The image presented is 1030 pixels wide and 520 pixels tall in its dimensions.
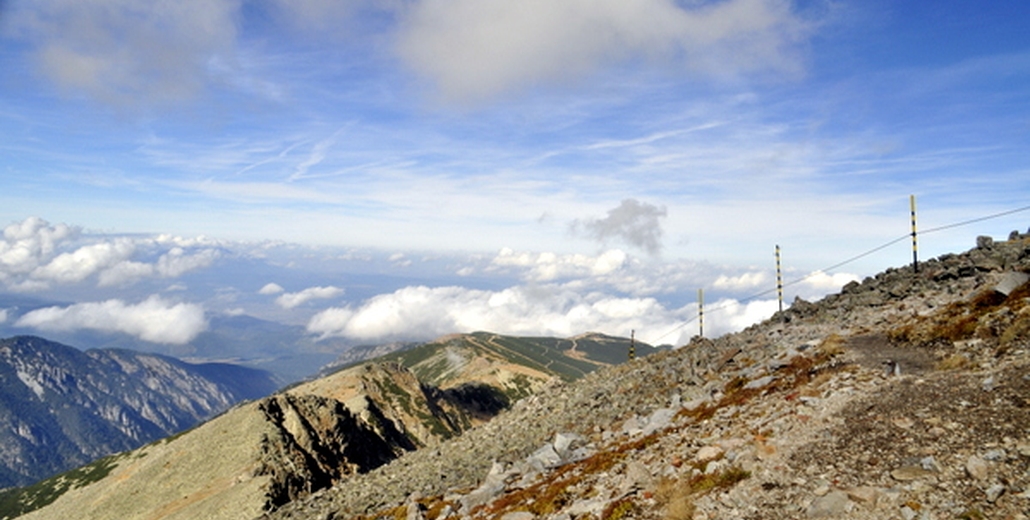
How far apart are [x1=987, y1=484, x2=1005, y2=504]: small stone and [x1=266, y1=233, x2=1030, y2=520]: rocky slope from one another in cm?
4

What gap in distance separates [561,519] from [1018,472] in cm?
1165

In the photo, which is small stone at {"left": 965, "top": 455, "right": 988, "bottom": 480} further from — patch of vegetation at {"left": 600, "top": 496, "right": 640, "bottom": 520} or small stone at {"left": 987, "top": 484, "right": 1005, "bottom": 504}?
patch of vegetation at {"left": 600, "top": 496, "right": 640, "bottom": 520}

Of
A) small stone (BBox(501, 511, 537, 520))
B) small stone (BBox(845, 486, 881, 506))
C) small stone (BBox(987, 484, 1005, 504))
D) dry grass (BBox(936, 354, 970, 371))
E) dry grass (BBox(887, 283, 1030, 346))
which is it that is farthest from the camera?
dry grass (BBox(887, 283, 1030, 346))

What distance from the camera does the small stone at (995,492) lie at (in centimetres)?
1100

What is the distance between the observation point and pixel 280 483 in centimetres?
6106

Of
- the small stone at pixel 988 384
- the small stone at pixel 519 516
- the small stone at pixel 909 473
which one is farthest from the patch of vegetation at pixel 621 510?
the small stone at pixel 988 384

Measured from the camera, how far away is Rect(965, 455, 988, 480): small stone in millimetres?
11859

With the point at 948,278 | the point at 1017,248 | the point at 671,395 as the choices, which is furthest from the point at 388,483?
the point at 1017,248

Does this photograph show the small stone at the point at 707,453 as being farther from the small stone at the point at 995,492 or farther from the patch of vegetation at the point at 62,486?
the patch of vegetation at the point at 62,486

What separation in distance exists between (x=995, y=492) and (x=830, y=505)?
3180 millimetres

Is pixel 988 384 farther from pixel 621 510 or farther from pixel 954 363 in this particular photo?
pixel 621 510

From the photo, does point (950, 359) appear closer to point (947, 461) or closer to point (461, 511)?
point (947, 461)

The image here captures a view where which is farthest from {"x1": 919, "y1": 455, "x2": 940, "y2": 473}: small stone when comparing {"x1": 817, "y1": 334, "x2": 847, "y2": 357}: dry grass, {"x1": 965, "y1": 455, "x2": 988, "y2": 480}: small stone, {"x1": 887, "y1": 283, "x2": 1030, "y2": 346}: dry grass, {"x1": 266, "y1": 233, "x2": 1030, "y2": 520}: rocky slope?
{"x1": 817, "y1": 334, "x2": 847, "y2": 357}: dry grass

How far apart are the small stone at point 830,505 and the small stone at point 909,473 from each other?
1.39m
